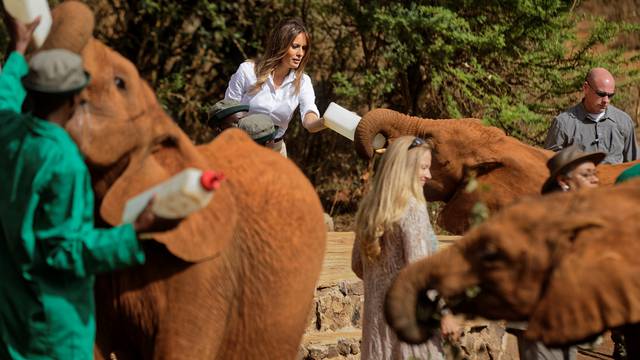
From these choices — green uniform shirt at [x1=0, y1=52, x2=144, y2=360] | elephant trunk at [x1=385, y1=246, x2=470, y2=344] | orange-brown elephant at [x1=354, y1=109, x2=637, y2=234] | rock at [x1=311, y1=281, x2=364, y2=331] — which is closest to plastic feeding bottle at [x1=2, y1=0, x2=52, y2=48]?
green uniform shirt at [x1=0, y1=52, x2=144, y2=360]

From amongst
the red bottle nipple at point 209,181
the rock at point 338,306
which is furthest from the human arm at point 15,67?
the rock at point 338,306

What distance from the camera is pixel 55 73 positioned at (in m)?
4.32

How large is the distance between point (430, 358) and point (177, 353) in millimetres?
1709

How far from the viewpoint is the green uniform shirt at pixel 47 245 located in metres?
4.31

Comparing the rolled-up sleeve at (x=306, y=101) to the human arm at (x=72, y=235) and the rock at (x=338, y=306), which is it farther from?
the human arm at (x=72, y=235)

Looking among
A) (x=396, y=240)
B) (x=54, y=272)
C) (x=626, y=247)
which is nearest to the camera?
(x=626, y=247)

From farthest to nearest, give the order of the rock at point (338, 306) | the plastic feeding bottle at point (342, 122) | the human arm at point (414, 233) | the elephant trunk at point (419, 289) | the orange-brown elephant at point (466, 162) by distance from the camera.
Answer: the rock at point (338, 306)
the plastic feeding bottle at point (342, 122)
the orange-brown elephant at point (466, 162)
the human arm at point (414, 233)
the elephant trunk at point (419, 289)

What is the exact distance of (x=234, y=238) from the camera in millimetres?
5074

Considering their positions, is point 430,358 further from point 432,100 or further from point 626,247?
point 432,100

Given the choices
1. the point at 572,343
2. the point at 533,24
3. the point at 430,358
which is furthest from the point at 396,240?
the point at 533,24

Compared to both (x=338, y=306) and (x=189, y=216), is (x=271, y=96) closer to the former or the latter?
(x=338, y=306)

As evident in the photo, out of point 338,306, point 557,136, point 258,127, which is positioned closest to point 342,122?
point 258,127

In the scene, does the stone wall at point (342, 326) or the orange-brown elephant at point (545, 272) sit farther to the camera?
the stone wall at point (342, 326)

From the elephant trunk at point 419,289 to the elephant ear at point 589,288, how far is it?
0.31 m
